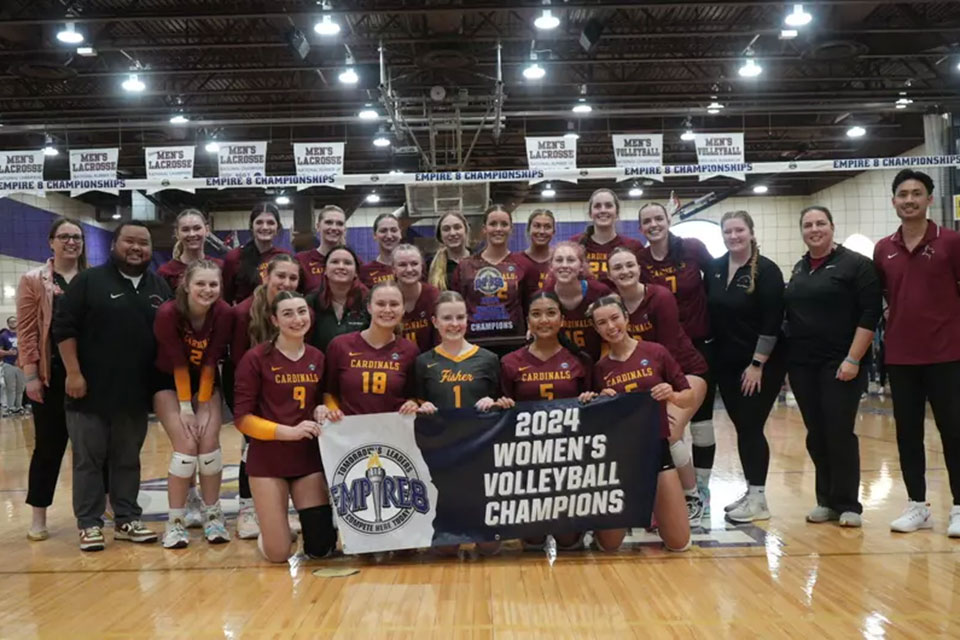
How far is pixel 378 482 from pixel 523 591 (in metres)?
0.97

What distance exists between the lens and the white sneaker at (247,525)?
175 inches

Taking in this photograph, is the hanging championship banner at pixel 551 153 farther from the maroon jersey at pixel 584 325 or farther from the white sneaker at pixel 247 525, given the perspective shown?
the white sneaker at pixel 247 525

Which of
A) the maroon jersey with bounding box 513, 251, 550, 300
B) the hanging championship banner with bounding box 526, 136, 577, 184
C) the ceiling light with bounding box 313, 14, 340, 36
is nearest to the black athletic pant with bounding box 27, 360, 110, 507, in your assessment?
the maroon jersey with bounding box 513, 251, 550, 300

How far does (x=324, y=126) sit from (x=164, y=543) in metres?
14.5

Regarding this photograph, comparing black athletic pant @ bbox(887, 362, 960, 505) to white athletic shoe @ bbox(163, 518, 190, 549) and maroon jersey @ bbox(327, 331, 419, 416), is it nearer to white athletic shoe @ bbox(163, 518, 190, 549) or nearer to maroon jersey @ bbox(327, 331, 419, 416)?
maroon jersey @ bbox(327, 331, 419, 416)

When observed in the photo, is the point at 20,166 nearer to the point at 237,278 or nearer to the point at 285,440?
the point at 237,278

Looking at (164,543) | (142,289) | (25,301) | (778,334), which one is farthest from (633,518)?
(25,301)

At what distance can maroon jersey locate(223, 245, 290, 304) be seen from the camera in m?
5.09

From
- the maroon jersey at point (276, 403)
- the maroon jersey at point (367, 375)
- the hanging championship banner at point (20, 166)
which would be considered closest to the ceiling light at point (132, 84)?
the hanging championship banner at point (20, 166)

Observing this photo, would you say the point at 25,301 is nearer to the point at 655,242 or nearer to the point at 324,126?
the point at 655,242

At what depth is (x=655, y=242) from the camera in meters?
4.62

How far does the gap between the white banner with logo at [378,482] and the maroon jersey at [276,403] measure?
20 centimetres

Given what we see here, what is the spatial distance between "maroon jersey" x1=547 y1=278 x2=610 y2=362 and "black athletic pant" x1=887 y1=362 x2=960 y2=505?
1.72 metres

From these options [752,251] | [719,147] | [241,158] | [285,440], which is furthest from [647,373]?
[241,158]
